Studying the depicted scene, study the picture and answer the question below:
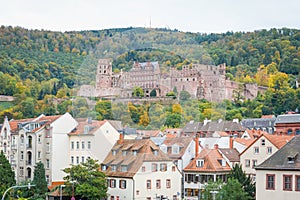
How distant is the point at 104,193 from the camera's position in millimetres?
65875

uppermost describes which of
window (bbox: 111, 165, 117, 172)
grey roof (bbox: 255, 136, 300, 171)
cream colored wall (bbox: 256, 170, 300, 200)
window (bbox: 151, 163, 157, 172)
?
grey roof (bbox: 255, 136, 300, 171)

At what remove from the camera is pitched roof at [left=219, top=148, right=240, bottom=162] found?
71.6m

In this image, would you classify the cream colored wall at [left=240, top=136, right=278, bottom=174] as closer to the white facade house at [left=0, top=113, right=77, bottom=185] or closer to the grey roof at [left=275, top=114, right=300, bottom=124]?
the white facade house at [left=0, top=113, right=77, bottom=185]

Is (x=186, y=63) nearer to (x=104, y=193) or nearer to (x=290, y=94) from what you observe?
(x=104, y=193)

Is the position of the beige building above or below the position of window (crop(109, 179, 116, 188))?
above

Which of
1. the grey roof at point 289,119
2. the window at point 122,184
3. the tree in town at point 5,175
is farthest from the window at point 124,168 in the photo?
the grey roof at point 289,119

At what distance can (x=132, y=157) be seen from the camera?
69.3 m

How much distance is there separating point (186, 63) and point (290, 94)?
83363 millimetres

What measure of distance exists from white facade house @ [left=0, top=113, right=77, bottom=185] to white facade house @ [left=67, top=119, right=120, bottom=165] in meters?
0.93

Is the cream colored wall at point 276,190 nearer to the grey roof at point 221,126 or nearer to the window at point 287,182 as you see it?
the window at point 287,182

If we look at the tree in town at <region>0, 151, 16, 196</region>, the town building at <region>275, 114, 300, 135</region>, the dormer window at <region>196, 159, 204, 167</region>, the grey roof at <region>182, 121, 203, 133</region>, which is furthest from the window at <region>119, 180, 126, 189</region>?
the town building at <region>275, 114, 300, 135</region>

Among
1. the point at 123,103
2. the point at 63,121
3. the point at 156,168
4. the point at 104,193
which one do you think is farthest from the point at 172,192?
A: the point at 123,103

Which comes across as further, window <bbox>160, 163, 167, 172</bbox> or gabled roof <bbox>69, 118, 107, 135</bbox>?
gabled roof <bbox>69, 118, 107, 135</bbox>

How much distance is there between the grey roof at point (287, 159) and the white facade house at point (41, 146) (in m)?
29.1
